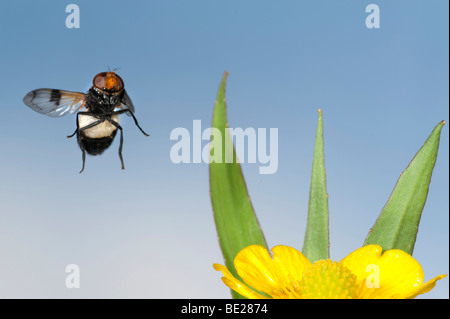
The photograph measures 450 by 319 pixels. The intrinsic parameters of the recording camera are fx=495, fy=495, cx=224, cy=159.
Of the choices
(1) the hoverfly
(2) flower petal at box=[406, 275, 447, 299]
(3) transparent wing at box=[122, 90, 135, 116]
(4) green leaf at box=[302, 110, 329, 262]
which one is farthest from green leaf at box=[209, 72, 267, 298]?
(3) transparent wing at box=[122, 90, 135, 116]

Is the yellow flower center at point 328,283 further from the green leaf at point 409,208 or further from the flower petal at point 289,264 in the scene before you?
the green leaf at point 409,208

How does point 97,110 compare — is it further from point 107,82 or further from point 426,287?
point 426,287

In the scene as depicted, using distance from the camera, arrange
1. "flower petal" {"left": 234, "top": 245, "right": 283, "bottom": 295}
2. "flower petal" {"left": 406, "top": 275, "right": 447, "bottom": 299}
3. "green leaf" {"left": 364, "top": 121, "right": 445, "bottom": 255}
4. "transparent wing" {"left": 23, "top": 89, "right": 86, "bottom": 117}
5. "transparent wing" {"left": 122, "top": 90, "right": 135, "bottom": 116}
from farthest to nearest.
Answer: "transparent wing" {"left": 122, "top": 90, "right": 135, "bottom": 116}, "transparent wing" {"left": 23, "top": 89, "right": 86, "bottom": 117}, "green leaf" {"left": 364, "top": 121, "right": 445, "bottom": 255}, "flower petal" {"left": 234, "top": 245, "right": 283, "bottom": 295}, "flower petal" {"left": 406, "top": 275, "right": 447, "bottom": 299}

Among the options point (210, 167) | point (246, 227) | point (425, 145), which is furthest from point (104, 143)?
point (425, 145)

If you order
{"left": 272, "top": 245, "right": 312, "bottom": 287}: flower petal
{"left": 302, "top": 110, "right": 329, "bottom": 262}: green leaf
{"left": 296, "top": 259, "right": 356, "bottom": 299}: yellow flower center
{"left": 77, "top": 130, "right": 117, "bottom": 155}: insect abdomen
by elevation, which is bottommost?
{"left": 296, "top": 259, "right": 356, "bottom": 299}: yellow flower center

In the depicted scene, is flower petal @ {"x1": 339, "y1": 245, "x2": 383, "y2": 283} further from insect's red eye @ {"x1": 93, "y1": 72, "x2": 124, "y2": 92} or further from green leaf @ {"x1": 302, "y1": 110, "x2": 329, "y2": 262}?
insect's red eye @ {"x1": 93, "y1": 72, "x2": 124, "y2": 92}

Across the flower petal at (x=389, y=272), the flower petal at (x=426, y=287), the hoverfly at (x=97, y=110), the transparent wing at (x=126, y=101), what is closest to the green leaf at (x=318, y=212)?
the flower petal at (x=389, y=272)
